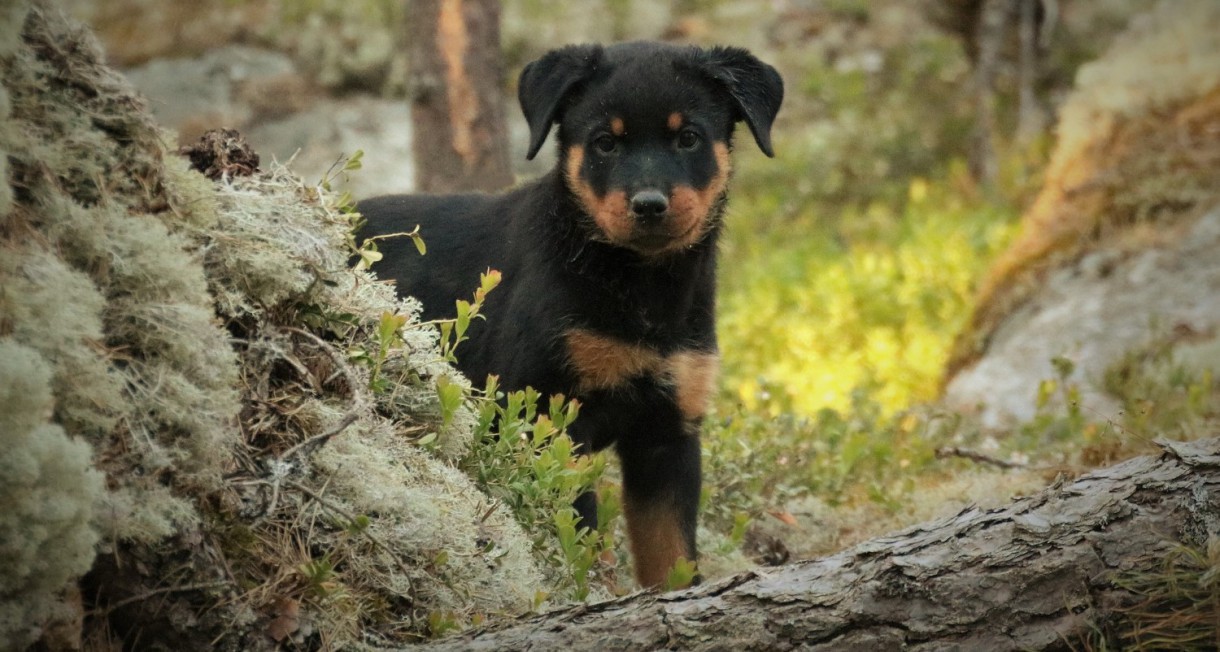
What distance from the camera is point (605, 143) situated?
4.29 m

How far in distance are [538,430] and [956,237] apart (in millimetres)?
6945

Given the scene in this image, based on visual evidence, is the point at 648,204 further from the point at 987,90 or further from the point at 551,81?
the point at 987,90

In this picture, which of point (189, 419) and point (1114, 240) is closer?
point (189, 419)

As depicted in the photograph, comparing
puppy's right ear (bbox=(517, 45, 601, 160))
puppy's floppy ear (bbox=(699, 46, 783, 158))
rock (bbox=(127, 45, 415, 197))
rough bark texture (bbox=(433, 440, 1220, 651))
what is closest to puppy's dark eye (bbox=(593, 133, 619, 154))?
puppy's right ear (bbox=(517, 45, 601, 160))

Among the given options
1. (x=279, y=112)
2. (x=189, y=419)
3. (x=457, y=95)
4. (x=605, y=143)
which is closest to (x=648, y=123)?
(x=605, y=143)

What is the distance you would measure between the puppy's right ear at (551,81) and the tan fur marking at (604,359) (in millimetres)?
733

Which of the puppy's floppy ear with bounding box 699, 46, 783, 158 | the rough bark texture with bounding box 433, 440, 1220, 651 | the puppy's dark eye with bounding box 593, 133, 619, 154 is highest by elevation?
the puppy's floppy ear with bounding box 699, 46, 783, 158

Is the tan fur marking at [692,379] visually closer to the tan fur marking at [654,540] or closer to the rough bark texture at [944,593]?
the tan fur marking at [654,540]

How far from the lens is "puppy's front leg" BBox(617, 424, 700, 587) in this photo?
165 inches

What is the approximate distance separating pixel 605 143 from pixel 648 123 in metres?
0.17

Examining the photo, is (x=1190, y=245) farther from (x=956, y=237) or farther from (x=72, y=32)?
(x=72, y=32)

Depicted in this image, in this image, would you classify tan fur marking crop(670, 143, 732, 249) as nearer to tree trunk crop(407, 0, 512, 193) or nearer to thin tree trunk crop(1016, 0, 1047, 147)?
tree trunk crop(407, 0, 512, 193)

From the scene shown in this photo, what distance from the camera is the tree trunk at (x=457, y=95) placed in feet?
23.4

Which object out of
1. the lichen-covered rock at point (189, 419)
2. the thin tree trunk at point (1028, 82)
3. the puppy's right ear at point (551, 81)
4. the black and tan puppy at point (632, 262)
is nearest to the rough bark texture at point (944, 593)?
the lichen-covered rock at point (189, 419)
